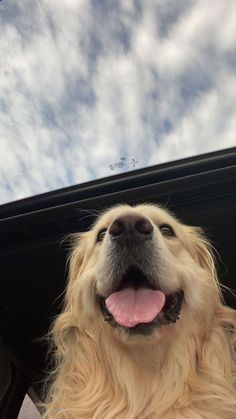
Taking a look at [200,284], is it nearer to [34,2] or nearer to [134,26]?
[134,26]

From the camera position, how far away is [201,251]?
311 cm

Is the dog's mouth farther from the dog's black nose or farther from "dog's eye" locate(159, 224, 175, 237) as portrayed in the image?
"dog's eye" locate(159, 224, 175, 237)

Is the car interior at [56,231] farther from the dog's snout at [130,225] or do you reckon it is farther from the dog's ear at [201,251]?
the dog's snout at [130,225]

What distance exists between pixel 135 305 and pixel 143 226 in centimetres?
38

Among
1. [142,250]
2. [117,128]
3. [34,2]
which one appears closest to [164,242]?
[142,250]

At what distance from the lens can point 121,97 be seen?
8.60 feet

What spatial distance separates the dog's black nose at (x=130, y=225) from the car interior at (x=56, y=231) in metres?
0.52

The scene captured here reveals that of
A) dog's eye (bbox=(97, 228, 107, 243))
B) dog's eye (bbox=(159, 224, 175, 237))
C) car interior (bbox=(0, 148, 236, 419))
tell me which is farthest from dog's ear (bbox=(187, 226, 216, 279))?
dog's eye (bbox=(97, 228, 107, 243))

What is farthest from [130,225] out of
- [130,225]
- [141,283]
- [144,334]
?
[144,334]

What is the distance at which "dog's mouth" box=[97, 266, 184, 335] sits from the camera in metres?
2.35

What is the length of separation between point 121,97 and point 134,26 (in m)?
0.36

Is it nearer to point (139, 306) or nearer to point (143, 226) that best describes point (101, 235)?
point (143, 226)

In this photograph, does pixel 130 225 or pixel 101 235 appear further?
pixel 101 235

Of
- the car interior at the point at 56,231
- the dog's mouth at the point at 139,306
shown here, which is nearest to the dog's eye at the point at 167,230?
the car interior at the point at 56,231
